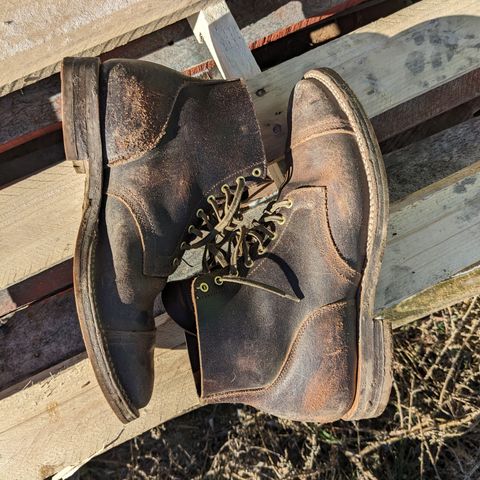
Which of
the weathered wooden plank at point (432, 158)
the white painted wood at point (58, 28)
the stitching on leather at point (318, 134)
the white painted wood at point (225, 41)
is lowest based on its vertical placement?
the weathered wooden plank at point (432, 158)

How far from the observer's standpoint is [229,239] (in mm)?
1639

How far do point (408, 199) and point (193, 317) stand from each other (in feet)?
2.58

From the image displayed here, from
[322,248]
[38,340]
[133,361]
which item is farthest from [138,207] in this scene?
[38,340]

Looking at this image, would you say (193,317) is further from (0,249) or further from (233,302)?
(0,249)

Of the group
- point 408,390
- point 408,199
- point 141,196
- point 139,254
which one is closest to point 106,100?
point 141,196

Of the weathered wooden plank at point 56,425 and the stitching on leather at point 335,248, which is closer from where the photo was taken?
the stitching on leather at point 335,248

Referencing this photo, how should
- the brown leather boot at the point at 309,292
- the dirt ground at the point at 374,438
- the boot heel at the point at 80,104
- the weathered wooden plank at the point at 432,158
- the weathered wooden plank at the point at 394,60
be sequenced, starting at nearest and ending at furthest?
the boot heel at the point at 80,104, the brown leather boot at the point at 309,292, the weathered wooden plank at the point at 394,60, the weathered wooden plank at the point at 432,158, the dirt ground at the point at 374,438

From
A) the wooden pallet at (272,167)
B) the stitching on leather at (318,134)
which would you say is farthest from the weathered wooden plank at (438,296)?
the stitching on leather at (318,134)

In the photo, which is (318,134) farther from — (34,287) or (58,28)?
(34,287)

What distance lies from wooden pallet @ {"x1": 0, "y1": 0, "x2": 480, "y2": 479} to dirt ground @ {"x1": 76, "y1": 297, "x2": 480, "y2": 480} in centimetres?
56

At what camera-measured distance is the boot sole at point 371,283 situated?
1.49 meters

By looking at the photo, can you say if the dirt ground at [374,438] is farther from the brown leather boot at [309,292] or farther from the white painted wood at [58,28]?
the white painted wood at [58,28]

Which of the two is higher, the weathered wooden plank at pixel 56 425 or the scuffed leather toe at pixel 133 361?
the scuffed leather toe at pixel 133 361

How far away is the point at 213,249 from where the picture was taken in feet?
5.31
